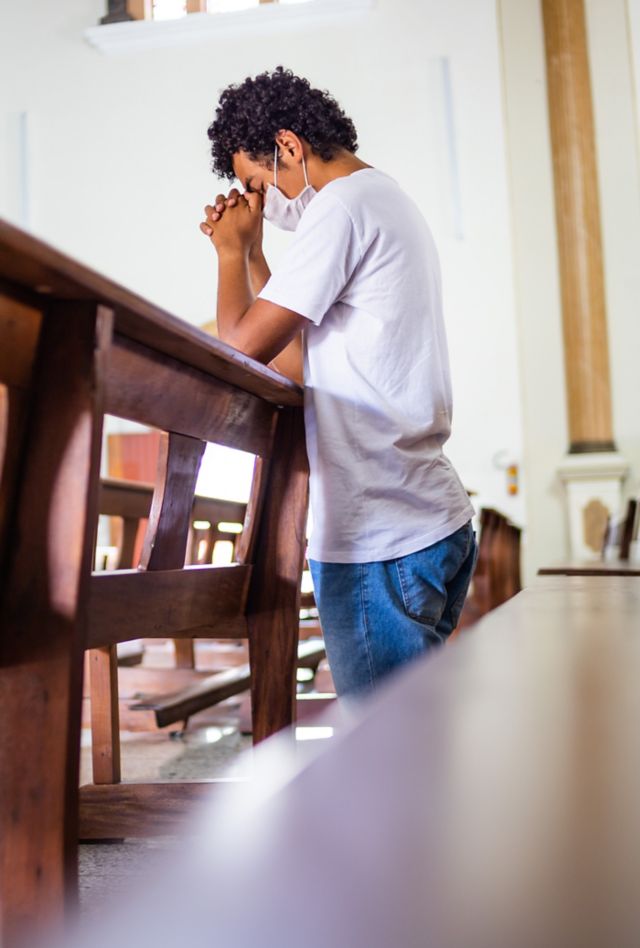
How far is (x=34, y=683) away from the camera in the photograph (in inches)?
32.9

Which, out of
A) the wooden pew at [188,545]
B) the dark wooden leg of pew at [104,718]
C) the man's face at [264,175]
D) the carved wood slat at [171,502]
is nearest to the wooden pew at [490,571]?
the wooden pew at [188,545]

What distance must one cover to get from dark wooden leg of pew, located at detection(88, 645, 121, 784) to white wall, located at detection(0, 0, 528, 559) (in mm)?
6501

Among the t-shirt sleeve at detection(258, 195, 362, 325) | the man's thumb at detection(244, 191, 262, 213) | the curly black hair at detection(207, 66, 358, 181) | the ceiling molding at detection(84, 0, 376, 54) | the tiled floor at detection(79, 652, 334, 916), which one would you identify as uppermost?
the ceiling molding at detection(84, 0, 376, 54)

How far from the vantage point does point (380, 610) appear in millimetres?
1439

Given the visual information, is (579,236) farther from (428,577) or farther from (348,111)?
(428,577)

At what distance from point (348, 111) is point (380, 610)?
26.6ft

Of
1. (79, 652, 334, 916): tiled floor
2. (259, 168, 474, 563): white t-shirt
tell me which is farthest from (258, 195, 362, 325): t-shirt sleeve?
(79, 652, 334, 916): tiled floor

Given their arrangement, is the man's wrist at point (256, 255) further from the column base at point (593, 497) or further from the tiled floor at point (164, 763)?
the column base at point (593, 497)

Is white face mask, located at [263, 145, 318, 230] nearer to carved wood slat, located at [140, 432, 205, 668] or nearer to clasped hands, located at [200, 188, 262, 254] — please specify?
clasped hands, located at [200, 188, 262, 254]

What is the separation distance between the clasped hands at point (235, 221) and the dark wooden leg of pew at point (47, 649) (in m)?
0.82

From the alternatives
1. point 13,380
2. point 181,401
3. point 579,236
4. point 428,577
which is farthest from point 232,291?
point 579,236

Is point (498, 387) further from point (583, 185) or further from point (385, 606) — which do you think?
point (385, 606)

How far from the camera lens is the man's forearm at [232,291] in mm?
→ 1566

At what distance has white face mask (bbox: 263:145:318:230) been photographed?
171cm
